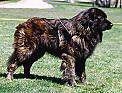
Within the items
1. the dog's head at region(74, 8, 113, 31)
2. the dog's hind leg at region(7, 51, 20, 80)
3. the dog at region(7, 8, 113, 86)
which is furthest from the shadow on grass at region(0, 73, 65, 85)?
the dog's head at region(74, 8, 113, 31)

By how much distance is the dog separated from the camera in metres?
9.17

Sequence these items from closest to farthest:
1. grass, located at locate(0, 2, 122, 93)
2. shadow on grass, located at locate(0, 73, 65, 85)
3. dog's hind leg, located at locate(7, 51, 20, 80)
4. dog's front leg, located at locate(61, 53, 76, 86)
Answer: grass, located at locate(0, 2, 122, 93)
dog's front leg, located at locate(61, 53, 76, 86)
dog's hind leg, located at locate(7, 51, 20, 80)
shadow on grass, located at locate(0, 73, 65, 85)

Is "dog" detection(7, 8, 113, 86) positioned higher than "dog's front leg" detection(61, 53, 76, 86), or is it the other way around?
"dog" detection(7, 8, 113, 86)

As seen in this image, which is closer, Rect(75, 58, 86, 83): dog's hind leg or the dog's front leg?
the dog's front leg

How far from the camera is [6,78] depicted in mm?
9586

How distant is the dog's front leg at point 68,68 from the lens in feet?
30.0

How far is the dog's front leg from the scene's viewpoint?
360 inches

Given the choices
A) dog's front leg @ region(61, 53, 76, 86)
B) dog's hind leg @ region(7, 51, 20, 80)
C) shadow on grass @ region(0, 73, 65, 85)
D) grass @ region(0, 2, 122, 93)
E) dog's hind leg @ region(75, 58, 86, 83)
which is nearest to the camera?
grass @ region(0, 2, 122, 93)

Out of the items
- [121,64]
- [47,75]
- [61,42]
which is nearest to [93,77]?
[47,75]

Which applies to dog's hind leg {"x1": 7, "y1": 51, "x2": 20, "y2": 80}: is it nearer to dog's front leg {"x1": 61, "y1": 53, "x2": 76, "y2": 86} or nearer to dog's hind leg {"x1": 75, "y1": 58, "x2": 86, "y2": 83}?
dog's front leg {"x1": 61, "y1": 53, "x2": 76, "y2": 86}

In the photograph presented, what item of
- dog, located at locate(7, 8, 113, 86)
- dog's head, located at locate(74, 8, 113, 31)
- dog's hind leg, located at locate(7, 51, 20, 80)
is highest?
dog's head, located at locate(74, 8, 113, 31)

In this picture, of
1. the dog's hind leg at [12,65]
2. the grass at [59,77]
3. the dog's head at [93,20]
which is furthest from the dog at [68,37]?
the grass at [59,77]

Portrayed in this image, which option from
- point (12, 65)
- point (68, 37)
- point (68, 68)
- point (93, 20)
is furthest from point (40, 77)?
point (93, 20)

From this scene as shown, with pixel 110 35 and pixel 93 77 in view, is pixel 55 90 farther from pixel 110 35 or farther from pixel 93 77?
pixel 110 35
